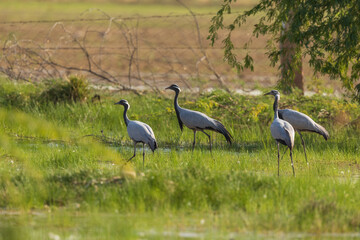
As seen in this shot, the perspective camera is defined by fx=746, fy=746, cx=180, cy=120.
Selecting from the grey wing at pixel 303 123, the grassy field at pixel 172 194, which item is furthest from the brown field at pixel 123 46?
Answer: the grassy field at pixel 172 194

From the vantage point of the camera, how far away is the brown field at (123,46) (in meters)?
16.9

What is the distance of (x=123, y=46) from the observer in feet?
116

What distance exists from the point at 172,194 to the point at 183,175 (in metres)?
0.38

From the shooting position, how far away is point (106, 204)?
7531mm

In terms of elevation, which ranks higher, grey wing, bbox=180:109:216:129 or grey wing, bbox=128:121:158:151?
grey wing, bbox=180:109:216:129

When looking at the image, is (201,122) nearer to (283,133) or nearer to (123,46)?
(283,133)

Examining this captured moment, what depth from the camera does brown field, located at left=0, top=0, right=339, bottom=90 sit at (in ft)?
55.4

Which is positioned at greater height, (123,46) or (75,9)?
(75,9)

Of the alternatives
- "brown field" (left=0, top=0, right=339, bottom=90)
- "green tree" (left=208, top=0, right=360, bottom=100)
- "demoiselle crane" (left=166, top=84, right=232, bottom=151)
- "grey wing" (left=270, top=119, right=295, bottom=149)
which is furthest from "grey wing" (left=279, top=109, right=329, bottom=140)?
"brown field" (left=0, top=0, right=339, bottom=90)

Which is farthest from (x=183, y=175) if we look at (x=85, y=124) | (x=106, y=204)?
(x=85, y=124)

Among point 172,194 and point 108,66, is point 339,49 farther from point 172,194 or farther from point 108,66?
point 108,66

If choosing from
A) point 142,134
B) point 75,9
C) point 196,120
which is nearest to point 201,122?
point 196,120

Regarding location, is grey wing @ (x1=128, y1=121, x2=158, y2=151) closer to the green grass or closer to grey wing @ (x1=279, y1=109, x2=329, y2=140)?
grey wing @ (x1=279, y1=109, x2=329, y2=140)

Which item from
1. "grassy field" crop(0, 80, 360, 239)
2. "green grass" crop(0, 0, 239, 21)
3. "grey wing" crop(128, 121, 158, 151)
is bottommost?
"grassy field" crop(0, 80, 360, 239)
